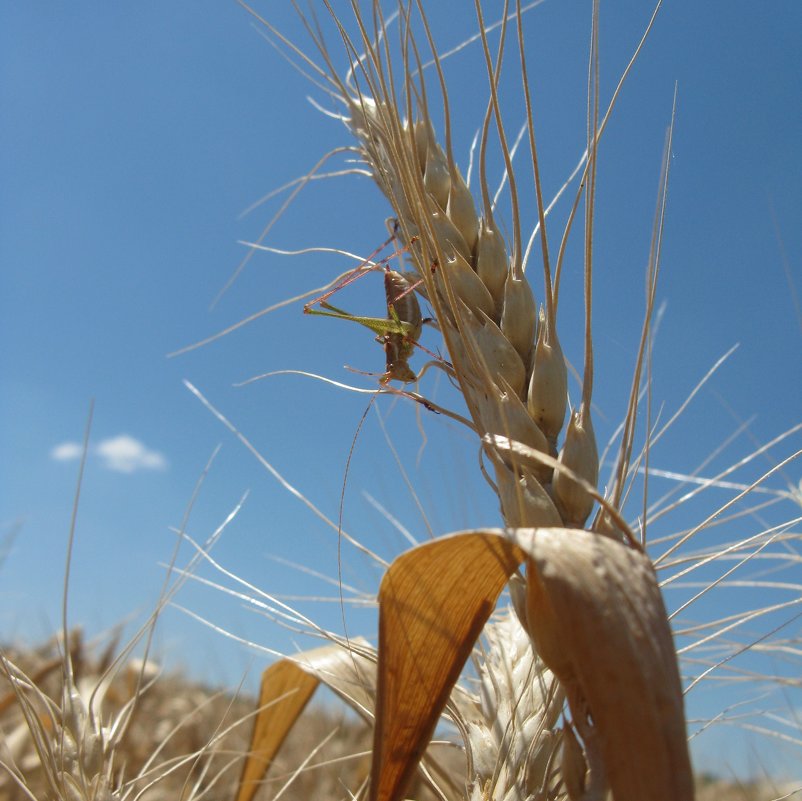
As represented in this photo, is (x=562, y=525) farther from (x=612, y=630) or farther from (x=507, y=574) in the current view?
(x=612, y=630)

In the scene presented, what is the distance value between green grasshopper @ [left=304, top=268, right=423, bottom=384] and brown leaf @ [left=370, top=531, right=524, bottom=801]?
399 millimetres

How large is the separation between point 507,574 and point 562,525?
0.09m

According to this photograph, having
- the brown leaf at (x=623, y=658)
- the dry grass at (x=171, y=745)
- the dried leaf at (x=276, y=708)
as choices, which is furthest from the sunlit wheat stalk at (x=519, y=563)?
the dry grass at (x=171, y=745)

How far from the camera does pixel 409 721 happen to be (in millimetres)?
→ 636

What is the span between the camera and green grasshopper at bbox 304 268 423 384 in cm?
94

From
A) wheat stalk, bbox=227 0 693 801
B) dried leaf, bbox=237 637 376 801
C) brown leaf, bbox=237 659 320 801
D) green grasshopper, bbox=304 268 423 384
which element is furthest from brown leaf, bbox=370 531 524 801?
brown leaf, bbox=237 659 320 801

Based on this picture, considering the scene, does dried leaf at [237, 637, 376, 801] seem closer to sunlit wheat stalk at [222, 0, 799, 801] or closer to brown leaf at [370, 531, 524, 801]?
sunlit wheat stalk at [222, 0, 799, 801]

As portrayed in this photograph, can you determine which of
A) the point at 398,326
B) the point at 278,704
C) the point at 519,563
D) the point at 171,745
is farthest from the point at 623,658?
the point at 171,745

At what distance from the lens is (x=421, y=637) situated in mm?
629

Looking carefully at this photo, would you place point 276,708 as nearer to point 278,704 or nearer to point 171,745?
point 278,704

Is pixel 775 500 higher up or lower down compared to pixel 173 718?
higher up

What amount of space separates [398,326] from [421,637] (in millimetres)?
451

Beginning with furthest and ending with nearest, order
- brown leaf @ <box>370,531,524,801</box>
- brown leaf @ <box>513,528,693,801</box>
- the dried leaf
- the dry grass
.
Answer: the dry grass, the dried leaf, brown leaf @ <box>370,531,524,801</box>, brown leaf @ <box>513,528,693,801</box>

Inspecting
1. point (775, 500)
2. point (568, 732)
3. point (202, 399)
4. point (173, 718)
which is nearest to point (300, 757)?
Result: point (173, 718)
